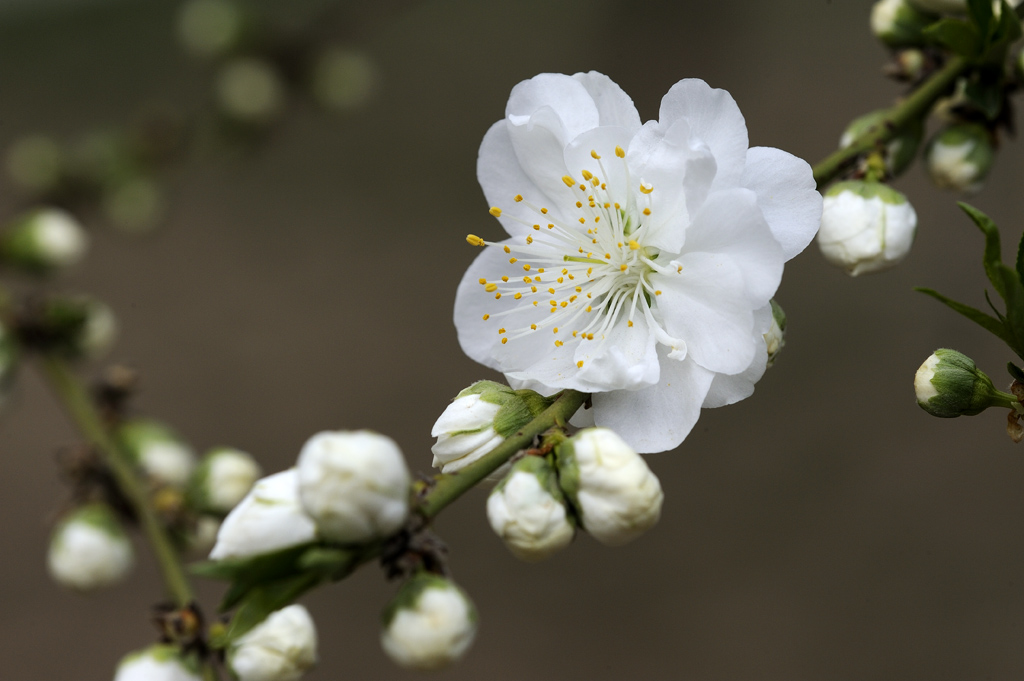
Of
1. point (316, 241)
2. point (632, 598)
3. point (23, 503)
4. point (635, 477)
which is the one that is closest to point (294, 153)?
point (316, 241)

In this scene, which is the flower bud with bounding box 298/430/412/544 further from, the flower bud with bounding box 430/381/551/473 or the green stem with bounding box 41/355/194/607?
the green stem with bounding box 41/355/194/607

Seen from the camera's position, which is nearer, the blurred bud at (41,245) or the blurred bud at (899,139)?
the blurred bud at (899,139)

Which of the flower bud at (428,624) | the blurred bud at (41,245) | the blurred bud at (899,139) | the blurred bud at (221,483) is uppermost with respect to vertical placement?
the blurred bud at (41,245)

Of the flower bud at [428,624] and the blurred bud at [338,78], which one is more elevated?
the blurred bud at [338,78]

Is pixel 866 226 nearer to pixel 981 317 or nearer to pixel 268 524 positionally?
pixel 981 317

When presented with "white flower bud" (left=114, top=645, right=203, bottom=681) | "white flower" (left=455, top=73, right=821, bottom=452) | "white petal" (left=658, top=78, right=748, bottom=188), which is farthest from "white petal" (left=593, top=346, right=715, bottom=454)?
"white flower bud" (left=114, top=645, right=203, bottom=681)

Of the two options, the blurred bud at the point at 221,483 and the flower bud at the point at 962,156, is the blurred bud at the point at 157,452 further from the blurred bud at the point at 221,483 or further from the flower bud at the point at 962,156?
the flower bud at the point at 962,156

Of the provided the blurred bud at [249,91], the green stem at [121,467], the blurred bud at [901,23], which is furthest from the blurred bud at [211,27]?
the blurred bud at [901,23]

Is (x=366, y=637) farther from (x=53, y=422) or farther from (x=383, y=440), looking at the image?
(x=383, y=440)
